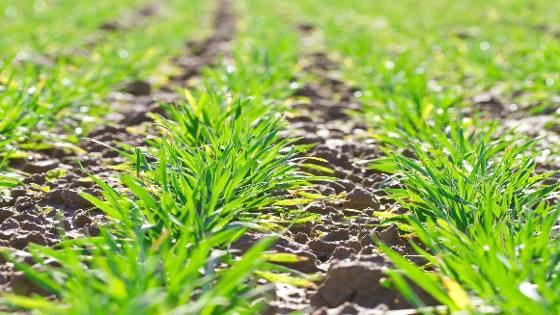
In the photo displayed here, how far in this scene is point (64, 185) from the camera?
3191 millimetres

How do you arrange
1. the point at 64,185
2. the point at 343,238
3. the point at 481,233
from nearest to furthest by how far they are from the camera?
1. the point at 481,233
2. the point at 343,238
3. the point at 64,185

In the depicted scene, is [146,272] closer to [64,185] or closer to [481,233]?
[481,233]

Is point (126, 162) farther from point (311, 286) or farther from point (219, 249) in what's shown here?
point (311, 286)

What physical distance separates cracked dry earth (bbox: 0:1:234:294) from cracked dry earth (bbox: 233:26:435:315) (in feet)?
2.07

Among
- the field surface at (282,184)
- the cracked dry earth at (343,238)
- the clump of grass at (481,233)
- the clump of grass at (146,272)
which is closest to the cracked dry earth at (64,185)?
the field surface at (282,184)

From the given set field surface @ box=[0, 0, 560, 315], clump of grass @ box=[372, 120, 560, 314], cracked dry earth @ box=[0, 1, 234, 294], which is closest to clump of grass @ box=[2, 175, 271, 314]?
field surface @ box=[0, 0, 560, 315]

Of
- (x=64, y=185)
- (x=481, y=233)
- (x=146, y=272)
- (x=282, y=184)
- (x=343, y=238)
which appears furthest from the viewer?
(x=64, y=185)

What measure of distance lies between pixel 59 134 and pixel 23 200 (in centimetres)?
116

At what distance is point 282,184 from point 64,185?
88 centimetres

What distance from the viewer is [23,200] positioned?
118 inches

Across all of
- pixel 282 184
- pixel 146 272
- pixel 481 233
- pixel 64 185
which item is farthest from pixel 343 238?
pixel 64 185

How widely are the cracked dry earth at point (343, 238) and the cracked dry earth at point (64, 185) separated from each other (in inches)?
24.8

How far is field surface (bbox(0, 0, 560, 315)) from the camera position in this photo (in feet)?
6.51

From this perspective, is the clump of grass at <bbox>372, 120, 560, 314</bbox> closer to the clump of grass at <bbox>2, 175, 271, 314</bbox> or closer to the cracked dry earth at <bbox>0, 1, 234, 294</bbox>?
the clump of grass at <bbox>2, 175, 271, 314</bbox>
